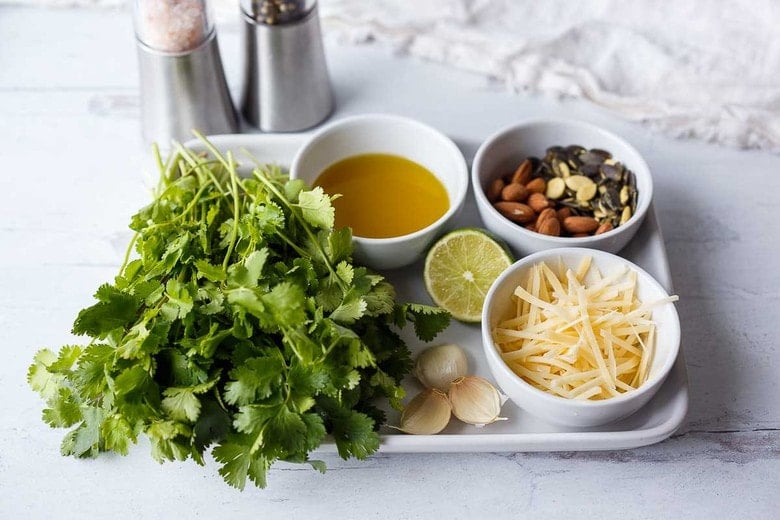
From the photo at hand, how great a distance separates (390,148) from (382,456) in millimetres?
655

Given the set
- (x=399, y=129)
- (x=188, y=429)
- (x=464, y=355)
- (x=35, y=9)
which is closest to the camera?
(x=188, y=429)

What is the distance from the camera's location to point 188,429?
51.1 inches

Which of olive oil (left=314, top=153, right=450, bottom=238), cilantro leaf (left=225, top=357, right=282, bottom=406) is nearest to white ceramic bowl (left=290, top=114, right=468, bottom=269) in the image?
olive oil (left=314, top=153, right=450, bottom=238)

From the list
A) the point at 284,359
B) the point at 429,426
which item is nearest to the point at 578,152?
the point at 429,426

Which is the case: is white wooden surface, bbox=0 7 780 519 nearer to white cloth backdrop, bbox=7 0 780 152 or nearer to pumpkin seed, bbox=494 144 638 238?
white cloth backdrop, bbox=7 0 780 152

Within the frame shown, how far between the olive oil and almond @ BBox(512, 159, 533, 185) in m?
0.15

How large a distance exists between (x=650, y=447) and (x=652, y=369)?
0.51ft

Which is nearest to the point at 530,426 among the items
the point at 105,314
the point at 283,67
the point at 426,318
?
the point at 426,318

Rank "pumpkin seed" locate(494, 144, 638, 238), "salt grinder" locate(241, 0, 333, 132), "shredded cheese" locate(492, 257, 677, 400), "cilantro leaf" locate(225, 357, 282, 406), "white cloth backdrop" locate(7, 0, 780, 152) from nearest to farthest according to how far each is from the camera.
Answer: "cilantro leaf" locate(225, 357, 282, 406) → "shredded cheese" locate(492, 257, 677, 400) → "pumpkin seed" locate(494, 144, 638, 238) → "salt grinder" locate(241, 0, 333, 132) → "white cloth backdrop" locate(7, 0, 780, 152)

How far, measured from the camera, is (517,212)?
1664 millimetres

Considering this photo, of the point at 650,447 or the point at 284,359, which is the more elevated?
the point at 284,359

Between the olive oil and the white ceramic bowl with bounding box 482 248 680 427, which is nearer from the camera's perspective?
the white ceramic bowl with bounding box 482 248 680 427

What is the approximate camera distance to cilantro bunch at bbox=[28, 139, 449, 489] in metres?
1.30

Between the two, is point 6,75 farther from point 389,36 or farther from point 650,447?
point 650,447
